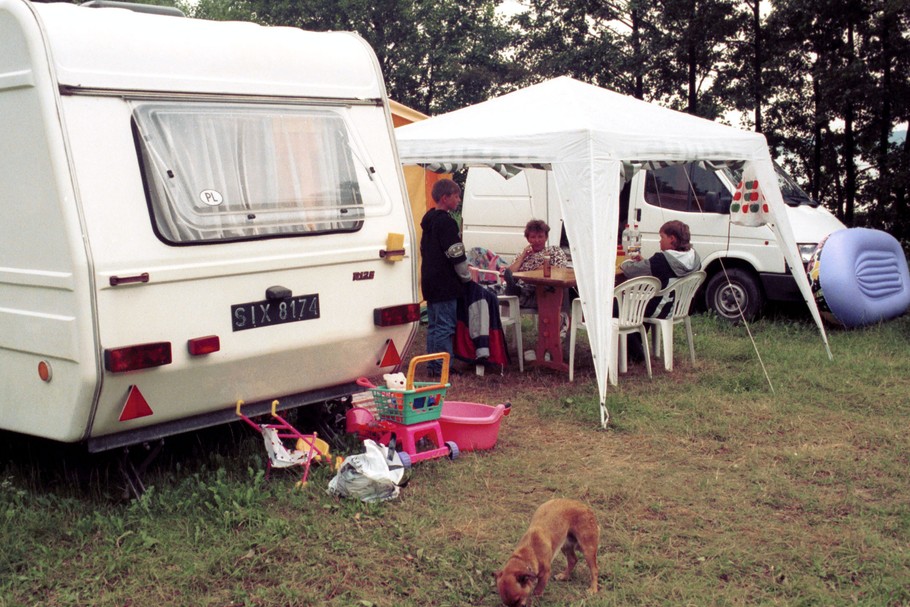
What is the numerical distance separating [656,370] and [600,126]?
2.17m

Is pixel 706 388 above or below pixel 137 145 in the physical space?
below

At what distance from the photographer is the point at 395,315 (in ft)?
16.9

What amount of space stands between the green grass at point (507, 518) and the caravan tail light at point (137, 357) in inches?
28.5

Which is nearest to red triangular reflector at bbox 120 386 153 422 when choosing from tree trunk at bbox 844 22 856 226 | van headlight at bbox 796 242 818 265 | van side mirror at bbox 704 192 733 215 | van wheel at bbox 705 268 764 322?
van wheel at bbox 705 268 764 322

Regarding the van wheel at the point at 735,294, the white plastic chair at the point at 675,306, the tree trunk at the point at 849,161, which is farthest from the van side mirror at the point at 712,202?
the tree trunk at the point at 849,161

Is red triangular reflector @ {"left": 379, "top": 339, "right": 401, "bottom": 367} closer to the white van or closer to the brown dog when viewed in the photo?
the brown dog

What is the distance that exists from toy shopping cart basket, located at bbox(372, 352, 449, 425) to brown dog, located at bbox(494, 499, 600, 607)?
141 centimetres

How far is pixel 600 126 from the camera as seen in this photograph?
6.68 meters

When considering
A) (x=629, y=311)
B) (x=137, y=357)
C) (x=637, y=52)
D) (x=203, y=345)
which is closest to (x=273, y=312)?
(x=203, y=345)

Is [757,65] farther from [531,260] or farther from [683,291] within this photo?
[531,260]

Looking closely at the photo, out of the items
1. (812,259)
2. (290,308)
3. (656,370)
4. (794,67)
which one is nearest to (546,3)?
(794,67)

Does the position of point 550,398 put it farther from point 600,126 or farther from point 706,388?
point 600,126

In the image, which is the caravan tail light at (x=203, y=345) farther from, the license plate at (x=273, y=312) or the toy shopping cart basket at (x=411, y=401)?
the toy shopping cart basket at (x=411, y=401)

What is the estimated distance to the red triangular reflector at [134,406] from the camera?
4.13 metres
